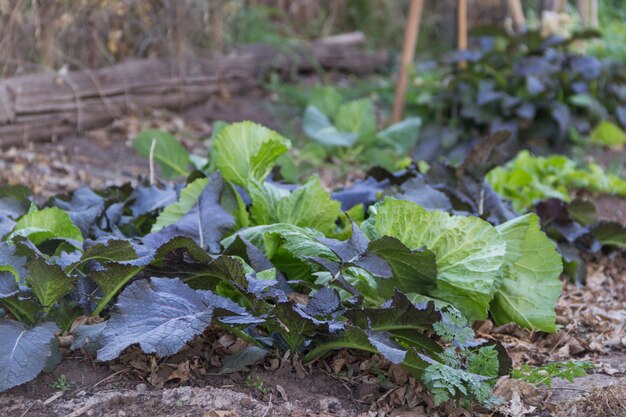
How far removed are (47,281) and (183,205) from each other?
672 millimetres

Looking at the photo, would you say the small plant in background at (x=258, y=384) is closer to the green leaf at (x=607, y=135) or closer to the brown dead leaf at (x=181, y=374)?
the brown dead leaf at (x=181, y=374)

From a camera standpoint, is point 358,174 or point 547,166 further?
point 358,174

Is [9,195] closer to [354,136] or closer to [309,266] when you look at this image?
[309,266]

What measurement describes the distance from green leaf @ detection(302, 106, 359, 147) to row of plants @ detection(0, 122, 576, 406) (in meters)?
1.85

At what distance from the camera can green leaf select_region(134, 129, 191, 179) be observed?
334 centimetres

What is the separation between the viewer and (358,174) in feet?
16.3

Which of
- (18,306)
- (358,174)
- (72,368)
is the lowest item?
(358,174)

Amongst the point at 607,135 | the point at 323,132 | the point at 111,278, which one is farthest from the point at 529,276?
the point at 607,135

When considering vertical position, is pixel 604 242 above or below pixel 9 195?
below

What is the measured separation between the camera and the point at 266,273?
90.6 inches

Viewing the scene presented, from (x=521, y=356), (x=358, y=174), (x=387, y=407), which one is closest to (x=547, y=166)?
(x=358, y=174)

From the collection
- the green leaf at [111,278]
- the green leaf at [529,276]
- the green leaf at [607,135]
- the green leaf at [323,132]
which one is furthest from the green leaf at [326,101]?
the green leaf at [111,278]

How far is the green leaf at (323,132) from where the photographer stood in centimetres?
490

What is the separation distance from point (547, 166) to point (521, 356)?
2.33 metres
